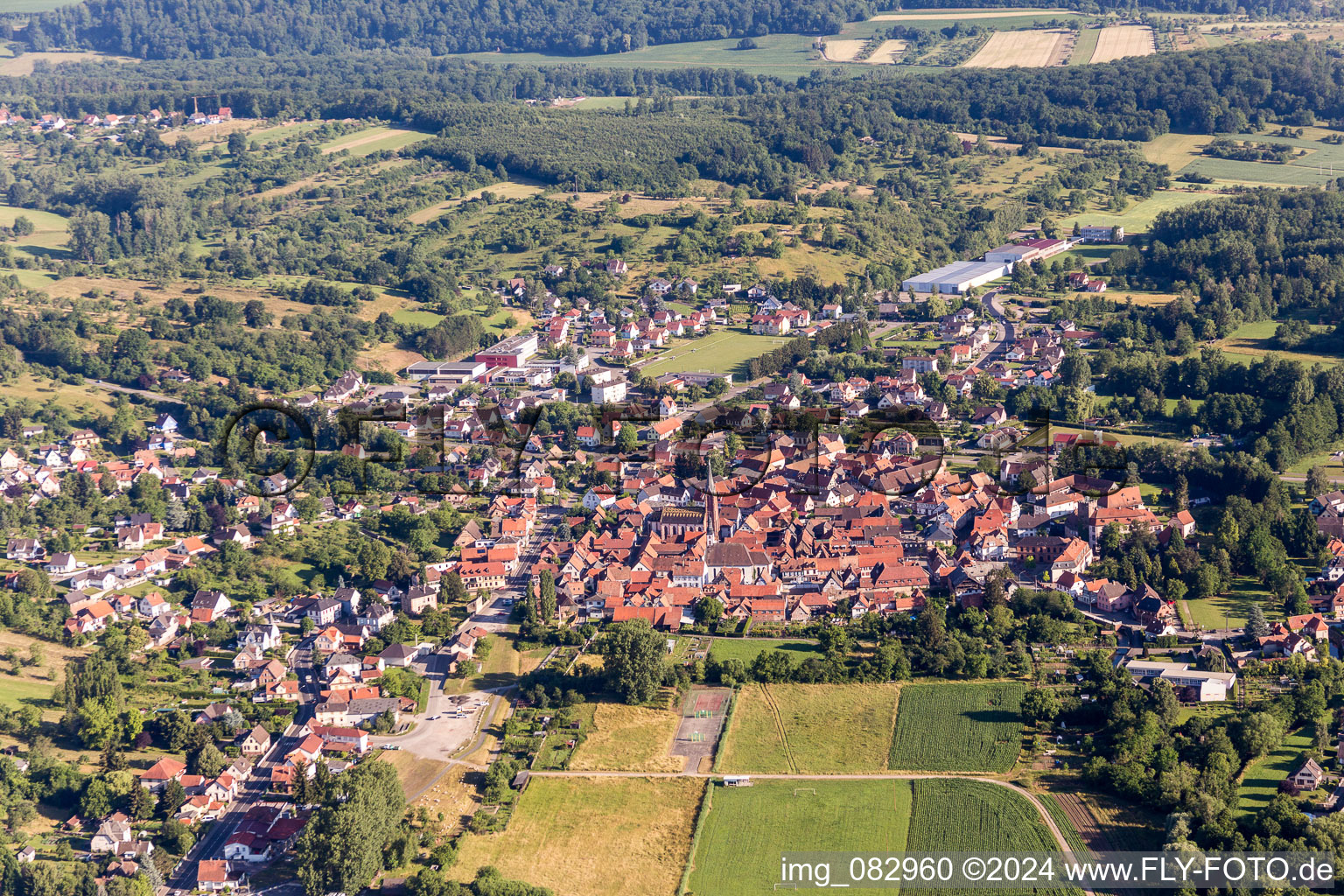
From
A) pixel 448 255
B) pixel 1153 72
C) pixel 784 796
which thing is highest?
pixel 1153 72

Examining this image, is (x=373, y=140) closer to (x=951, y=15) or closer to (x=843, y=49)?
(x=843, y=49)

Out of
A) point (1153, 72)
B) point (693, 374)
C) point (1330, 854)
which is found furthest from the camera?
point (1153, 72)

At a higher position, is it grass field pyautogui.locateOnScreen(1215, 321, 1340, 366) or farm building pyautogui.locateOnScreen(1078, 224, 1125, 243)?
farm building pyautogui.locateOnScreen(1078, 224, 1125, 243)

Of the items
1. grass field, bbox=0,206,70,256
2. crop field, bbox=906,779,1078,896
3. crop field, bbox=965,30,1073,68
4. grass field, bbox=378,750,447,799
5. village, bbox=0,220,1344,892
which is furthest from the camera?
crop field, bbox=965,30,1073,68

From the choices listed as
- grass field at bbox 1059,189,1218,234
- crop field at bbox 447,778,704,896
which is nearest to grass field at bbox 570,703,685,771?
crop field at bbox 447,778,704,896

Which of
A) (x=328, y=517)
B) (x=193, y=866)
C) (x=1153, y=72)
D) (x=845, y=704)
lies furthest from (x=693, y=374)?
(x=1153, y=72)

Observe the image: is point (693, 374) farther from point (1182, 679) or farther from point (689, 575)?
point (1182, 679)

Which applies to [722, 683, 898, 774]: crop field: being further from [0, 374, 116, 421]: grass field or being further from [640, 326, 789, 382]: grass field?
[0, 374, 116, 421]: grass field

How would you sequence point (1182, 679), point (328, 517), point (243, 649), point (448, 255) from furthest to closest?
point (448, 255), point (328, 517), point (243, 649), point (1182, 679)
